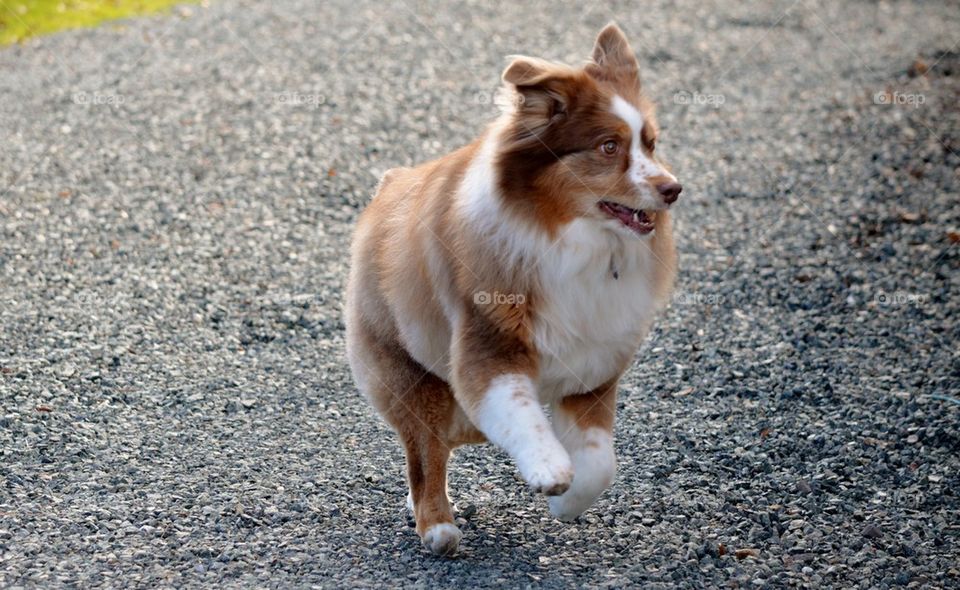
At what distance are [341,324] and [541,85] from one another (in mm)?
3808

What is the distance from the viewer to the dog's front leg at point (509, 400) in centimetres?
489

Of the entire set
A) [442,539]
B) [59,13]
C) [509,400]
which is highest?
[509,400]

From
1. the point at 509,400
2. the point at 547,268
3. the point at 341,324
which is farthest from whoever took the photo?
the point at 341,324

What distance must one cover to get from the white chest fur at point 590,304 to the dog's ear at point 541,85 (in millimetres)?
517

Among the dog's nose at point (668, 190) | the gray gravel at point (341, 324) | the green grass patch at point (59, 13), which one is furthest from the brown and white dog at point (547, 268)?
the green grass patch at point (59, 13)

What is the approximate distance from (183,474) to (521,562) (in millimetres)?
1984

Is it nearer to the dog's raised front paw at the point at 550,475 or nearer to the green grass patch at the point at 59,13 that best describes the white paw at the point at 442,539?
the dog's raised front paw at the point at 550,475

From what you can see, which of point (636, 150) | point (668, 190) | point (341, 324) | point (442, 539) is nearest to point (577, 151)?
point (636, 150)

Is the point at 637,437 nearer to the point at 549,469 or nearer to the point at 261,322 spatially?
the point at 549,469

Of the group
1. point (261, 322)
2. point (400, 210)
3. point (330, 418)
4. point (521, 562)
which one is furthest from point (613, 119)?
point (261, 322)

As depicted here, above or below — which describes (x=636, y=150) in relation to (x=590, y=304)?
above

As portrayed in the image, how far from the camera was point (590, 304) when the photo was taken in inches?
208

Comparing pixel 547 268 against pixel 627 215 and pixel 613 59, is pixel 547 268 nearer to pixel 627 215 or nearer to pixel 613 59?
pixel 627 215

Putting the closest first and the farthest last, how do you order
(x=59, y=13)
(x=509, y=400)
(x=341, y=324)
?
(x=509, y=400) → (x=341, y=324) → (x=59, y=13)
